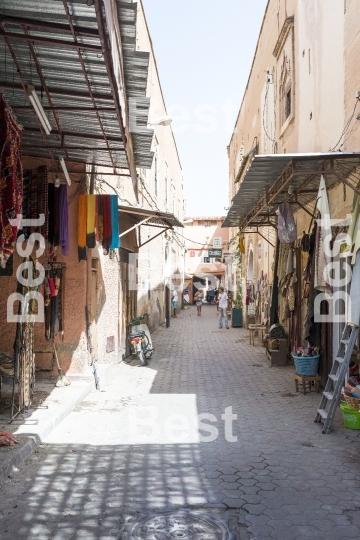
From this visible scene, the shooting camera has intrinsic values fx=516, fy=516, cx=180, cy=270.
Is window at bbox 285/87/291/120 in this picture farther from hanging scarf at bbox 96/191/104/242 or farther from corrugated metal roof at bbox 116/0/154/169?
hanging scarf at bbox 96/191/104/242

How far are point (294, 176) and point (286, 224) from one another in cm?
265

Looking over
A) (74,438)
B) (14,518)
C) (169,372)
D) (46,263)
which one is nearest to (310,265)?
(169,372)

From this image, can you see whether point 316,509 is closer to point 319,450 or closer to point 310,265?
point 319,450

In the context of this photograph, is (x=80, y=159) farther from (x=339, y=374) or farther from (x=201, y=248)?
(x=201, y=248)

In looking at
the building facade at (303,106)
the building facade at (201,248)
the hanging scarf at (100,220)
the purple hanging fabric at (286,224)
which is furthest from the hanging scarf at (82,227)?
the building facade at (201,248)

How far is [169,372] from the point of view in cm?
1120

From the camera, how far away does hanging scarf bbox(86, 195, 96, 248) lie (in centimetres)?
900

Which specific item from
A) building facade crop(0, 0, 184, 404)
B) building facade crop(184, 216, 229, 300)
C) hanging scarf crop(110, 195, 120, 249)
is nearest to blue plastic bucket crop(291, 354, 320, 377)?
building facade crop(0, 0, 184, 404)

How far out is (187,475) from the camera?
499 centimetres

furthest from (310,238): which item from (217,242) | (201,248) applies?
(201,248)

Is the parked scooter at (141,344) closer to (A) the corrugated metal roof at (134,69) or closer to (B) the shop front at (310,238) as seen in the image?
(B) the shop front at (310,238)

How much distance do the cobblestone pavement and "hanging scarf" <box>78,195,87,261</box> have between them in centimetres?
246

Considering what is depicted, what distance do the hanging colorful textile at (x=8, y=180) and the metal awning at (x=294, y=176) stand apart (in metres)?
3.10

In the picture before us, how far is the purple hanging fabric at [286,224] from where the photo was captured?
30.9 ft
